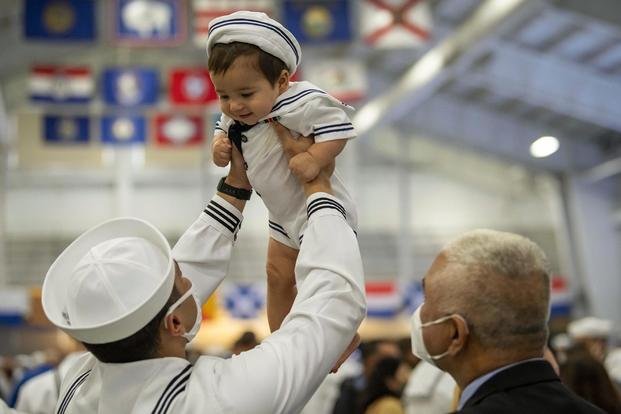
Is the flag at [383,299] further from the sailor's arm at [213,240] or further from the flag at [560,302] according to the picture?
the sailor's arm at [213,240]

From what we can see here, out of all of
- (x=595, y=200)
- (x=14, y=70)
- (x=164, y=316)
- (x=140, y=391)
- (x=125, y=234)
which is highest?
(x=14, y=70)

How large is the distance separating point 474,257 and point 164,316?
29.4 inches

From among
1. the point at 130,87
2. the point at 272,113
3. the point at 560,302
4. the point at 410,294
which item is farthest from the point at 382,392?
the point at 560,302

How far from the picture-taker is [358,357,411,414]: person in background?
6174 mm

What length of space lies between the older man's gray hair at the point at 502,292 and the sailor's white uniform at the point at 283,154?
294 mm

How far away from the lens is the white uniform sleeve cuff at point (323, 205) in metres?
2.26

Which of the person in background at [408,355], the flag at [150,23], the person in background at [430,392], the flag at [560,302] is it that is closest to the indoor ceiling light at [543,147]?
the flag at [560,302]

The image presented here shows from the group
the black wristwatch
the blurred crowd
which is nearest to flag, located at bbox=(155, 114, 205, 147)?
the blurred crowd

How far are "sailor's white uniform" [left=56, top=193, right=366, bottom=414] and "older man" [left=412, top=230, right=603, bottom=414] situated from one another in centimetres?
34

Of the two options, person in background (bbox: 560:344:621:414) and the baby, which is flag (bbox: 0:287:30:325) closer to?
person in background (bbox: 560:344:621:414)

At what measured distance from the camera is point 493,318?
2.38 m

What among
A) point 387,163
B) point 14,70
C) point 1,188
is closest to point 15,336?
point 1,188

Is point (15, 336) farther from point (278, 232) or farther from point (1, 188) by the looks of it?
point (278, 232)

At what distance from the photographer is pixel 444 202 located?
88.2 feet
